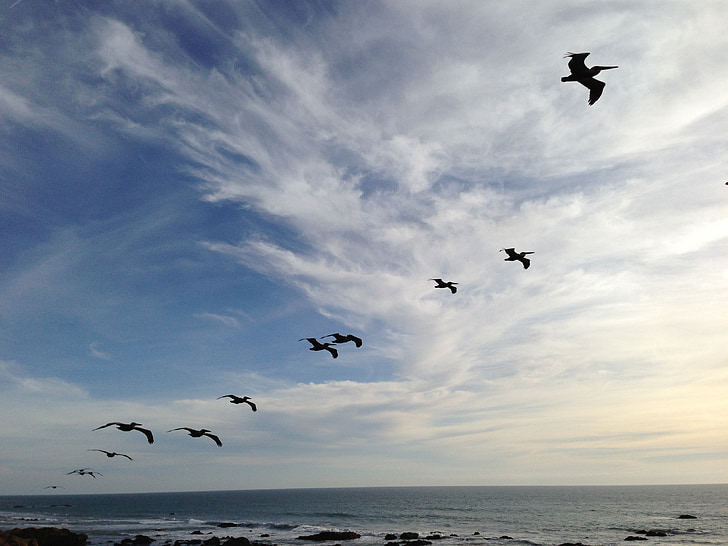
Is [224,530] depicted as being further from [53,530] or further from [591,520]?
[591,520]

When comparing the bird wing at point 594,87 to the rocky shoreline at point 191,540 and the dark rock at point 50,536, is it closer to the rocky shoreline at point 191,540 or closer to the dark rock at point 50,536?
the rocky shoreline at point 191,540

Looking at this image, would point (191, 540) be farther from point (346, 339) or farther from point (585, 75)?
point (585, 75)

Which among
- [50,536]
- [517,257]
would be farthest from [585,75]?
[50,536]

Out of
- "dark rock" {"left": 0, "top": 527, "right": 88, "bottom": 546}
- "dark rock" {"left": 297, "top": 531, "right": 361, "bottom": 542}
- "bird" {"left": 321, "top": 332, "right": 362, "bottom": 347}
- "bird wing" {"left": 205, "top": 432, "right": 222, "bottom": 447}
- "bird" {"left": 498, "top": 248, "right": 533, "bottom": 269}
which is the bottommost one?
"dark rock" {"left": 297, "top": 531, "right": 361, "bottom": 542}

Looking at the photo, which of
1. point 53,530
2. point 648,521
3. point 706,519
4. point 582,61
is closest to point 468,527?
point 648,521

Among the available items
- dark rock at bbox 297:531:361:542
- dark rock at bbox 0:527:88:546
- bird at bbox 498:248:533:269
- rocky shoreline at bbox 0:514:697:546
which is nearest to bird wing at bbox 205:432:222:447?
bird at bbox 498:248:533:269

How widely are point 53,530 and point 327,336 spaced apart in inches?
1500

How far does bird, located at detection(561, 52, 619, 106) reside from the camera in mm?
10789

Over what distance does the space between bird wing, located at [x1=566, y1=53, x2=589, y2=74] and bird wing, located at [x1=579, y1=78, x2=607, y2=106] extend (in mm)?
516

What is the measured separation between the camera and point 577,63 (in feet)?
36.0

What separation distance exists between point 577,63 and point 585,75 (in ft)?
1.46

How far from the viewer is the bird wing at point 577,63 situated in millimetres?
10661

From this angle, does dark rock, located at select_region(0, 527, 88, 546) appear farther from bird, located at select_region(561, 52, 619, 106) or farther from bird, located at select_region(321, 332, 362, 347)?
bird, located at select_region(561, 52, 619, 106)

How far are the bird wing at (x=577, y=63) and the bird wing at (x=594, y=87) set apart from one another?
0.52 m
